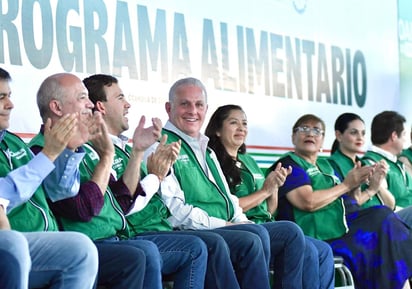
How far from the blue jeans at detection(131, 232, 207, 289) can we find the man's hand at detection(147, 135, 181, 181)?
38 centimetres

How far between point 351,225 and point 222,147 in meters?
0.96

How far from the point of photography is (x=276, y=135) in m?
7.02

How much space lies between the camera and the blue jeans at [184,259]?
4.43 metres

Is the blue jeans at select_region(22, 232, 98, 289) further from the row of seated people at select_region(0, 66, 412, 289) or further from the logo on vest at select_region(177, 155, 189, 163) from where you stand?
the logo on vest at select_region(177, 155, 189, 163)

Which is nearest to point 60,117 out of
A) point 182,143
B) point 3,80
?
point 3,80

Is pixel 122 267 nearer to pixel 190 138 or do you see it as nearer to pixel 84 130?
pixel 84 130

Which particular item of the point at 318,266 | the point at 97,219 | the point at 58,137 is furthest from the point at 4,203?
the point at 318,266

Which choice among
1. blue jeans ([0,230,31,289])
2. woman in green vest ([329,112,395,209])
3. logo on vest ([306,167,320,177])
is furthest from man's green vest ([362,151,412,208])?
blue jeans ([0,230,31,289])

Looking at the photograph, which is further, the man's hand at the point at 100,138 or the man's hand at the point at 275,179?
the man's hand at the point at 275,179

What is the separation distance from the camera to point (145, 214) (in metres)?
4.80

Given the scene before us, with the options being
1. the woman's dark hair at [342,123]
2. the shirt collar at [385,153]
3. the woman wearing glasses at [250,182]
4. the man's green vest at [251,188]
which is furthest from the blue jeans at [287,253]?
the shirt collar at [385,153]

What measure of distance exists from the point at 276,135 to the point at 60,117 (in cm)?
289

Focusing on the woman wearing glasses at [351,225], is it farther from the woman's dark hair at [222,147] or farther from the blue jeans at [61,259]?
the blue jeans at [61,259]

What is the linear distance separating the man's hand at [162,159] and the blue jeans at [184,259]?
15.0 inches
